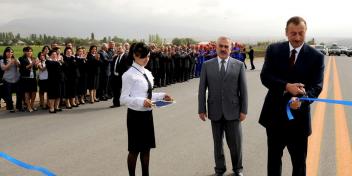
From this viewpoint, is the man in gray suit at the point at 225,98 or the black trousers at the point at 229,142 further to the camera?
the black trousers at the point at 229,142

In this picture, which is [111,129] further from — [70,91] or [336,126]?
[336,126]

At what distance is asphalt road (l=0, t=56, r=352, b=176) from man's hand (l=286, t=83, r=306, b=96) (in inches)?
75.4

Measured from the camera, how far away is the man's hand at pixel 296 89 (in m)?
3.82

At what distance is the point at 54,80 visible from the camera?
36.3 ft

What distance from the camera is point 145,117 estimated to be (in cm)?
464

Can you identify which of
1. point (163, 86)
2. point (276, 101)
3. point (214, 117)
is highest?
point (276, 101)

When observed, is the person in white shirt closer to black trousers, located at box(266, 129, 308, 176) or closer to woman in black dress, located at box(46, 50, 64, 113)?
woman in black dress, located at box(46, 50, 64, 113)

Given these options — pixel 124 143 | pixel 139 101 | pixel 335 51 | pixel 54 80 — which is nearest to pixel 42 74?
pixel 54 80

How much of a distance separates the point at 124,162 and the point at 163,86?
40.0 ft

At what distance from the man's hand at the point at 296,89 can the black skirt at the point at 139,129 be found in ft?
5.32

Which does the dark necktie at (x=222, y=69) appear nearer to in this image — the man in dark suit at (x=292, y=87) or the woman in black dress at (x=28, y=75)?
the man in dark suit at (x=292, y=87)

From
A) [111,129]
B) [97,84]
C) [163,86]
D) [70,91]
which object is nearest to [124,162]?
[111,129]

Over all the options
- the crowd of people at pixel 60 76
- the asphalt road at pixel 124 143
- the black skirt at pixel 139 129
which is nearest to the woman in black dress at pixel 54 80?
the crowd of people at pixel 60 76

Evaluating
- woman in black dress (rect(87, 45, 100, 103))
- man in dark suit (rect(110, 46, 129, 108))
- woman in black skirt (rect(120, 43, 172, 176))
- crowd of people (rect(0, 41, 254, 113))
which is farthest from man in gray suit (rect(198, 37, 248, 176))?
woman in black dress (rect(87, 45, 100, 103))
